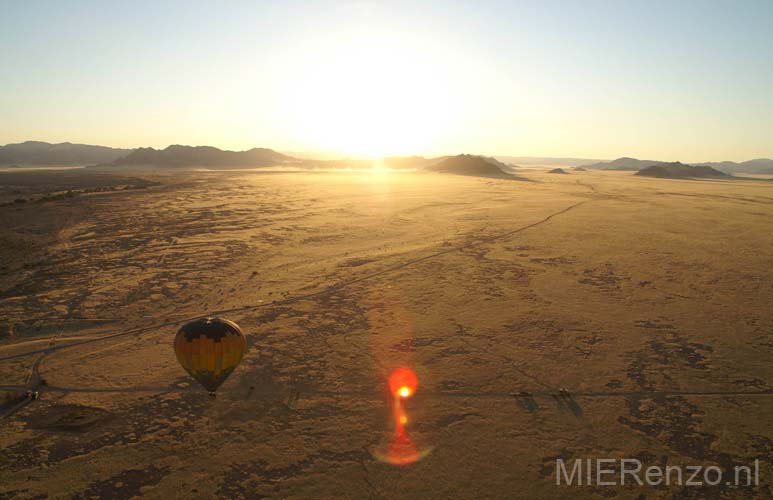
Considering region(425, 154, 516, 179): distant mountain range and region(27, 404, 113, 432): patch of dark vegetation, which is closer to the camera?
region(27, 404, 113, 432): patch of dark vegetation

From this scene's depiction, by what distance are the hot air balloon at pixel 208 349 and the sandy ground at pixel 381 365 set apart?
58 cm

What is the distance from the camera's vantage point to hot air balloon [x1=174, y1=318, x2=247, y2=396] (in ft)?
18.7

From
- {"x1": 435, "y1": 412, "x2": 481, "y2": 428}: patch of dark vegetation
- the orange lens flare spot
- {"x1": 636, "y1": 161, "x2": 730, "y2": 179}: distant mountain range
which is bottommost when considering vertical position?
{"x1": 435, "y1": 412, "x2": 481, "y2": 428}: patch of dark vegetation

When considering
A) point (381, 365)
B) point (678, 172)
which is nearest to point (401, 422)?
point (381, 365)

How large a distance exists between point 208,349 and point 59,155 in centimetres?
17229

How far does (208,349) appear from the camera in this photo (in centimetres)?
570

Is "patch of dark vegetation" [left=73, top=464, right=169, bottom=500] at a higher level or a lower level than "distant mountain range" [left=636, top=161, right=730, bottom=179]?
lower

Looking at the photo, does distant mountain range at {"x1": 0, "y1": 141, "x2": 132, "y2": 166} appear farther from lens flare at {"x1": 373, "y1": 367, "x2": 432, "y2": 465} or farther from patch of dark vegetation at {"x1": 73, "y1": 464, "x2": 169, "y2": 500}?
lens flare at {"x1": 373, "y1": 367, "x2": 432, "y2": 465}

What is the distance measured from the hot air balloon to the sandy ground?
22.7 inches

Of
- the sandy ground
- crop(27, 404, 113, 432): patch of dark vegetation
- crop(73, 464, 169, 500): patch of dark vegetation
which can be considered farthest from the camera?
crop(27, 404, 113, 432): patch of dark vegetation

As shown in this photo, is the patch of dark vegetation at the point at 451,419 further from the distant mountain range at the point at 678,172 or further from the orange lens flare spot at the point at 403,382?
the distant mountain range at the point at 678,172

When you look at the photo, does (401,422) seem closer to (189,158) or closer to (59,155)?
(189,158)

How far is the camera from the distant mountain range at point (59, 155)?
129m

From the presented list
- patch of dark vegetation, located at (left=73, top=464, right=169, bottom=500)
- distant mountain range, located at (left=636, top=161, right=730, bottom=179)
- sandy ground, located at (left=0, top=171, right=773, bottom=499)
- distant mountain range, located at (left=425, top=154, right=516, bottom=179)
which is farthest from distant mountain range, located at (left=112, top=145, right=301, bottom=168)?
patch of dark vegetation, located at (left=73, top=464, right=169, bottom=500)
